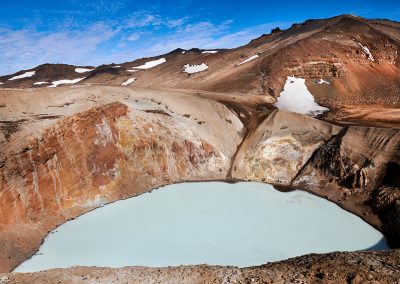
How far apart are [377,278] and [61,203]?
46.4ft

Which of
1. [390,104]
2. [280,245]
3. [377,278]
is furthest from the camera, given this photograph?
[390,104]

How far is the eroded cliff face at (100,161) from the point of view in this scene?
16.7 metres

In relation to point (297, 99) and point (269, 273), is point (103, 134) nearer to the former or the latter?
point (269, 273)

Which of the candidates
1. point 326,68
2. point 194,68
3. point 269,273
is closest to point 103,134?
point 269,273

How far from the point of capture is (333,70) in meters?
40.2

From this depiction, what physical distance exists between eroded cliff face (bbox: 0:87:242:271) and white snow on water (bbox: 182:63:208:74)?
90.8 feet

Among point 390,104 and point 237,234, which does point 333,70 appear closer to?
point 390,104

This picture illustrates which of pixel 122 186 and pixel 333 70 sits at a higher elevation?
pixel 333 70

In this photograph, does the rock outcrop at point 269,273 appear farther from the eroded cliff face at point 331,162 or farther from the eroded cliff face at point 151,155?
the eroded cliff face at point 331,162

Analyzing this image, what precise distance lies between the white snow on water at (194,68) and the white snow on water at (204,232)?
35.7m

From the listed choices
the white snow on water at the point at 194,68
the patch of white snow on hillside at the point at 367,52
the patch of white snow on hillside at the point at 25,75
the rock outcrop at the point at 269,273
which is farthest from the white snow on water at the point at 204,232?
the patch of white snow on hillside at the point at 25,75

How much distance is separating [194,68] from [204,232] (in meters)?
41.8

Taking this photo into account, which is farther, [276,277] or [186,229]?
[186,229]

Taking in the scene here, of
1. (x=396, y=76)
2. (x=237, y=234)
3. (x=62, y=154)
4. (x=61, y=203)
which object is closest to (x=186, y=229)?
(x=237, y=234)
